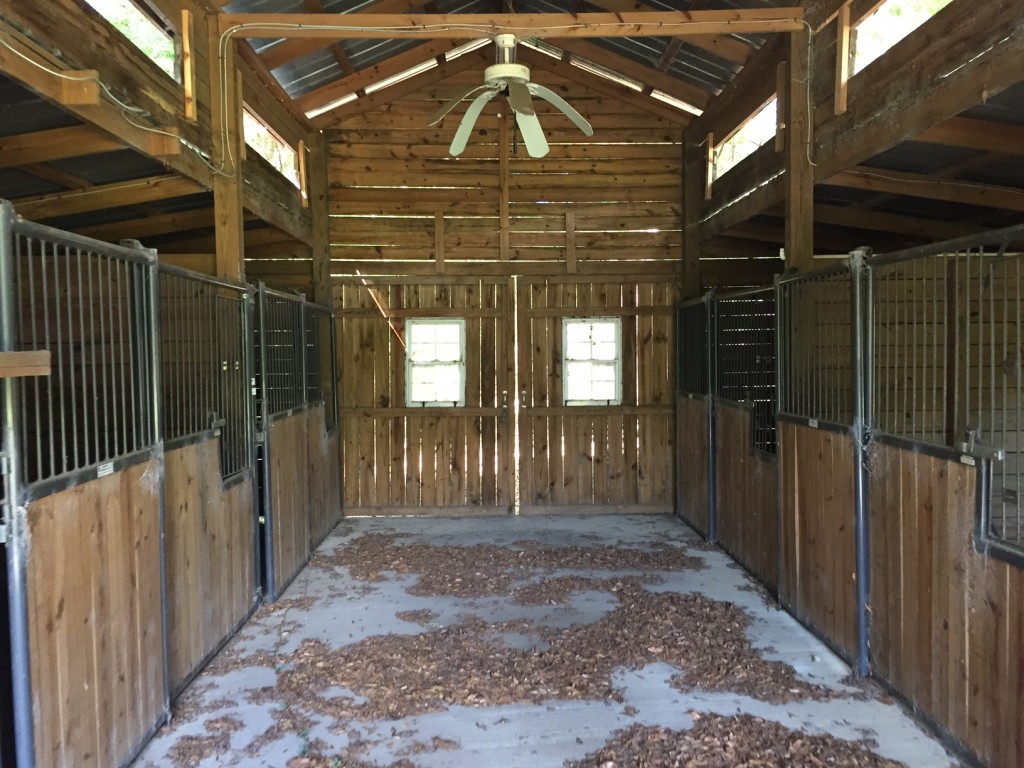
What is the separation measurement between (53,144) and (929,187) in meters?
4.85

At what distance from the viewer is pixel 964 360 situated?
11.5 ft

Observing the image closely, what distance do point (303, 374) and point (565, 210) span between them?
3170mm

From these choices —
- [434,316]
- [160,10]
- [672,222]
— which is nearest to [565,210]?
[672,222]

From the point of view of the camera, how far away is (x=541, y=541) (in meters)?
5.93

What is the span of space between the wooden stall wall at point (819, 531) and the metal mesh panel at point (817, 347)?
15 centimetres

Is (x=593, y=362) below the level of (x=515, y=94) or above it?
below

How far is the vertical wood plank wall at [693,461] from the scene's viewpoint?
605 cm

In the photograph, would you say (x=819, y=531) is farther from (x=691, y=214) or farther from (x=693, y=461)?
(x=691, y=214)

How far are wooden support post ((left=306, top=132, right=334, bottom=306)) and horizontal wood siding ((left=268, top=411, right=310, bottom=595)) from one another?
75.1 inches

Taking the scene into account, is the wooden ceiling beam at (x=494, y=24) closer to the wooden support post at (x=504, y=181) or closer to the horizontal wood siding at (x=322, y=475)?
the wooden support post at (x=504, y=181)

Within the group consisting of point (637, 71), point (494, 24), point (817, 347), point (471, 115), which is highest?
point (637, 71)

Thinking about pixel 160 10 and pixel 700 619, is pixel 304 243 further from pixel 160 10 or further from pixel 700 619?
pixel 700 619

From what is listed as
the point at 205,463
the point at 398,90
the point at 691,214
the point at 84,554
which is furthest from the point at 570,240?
the point at 84,554

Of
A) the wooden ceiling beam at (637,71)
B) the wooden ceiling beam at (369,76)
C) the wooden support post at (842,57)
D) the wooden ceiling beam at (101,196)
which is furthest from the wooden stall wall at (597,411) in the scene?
the wooden ceiling beam at (101,196)
